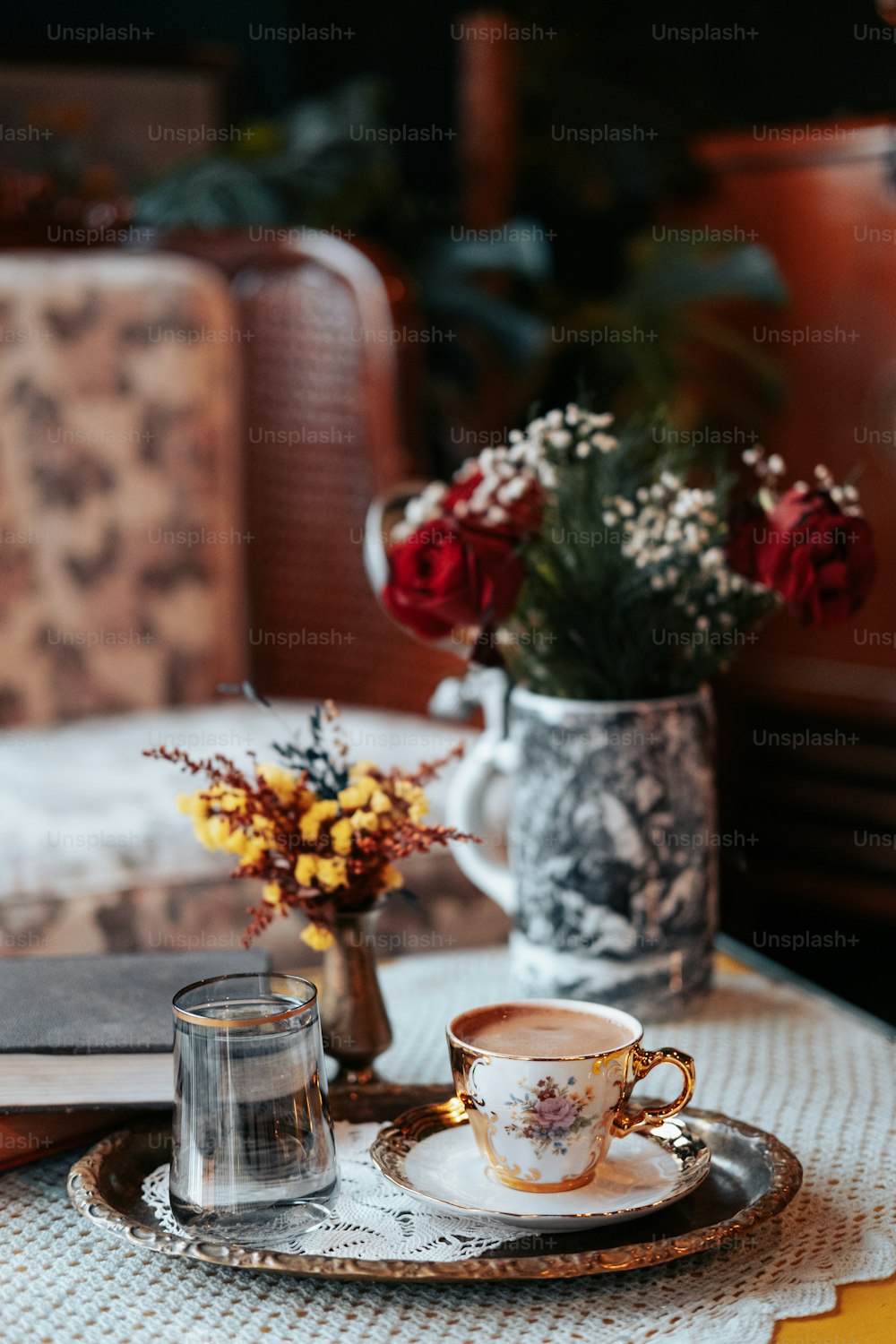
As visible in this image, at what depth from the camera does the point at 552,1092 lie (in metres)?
0.71

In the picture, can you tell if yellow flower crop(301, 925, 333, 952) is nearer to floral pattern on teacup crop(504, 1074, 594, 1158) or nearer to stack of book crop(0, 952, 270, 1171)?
stack of book crop(0, 952, 270, 1171)

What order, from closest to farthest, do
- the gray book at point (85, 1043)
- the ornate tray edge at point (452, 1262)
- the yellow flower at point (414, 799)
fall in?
the ornate tray edge at point (452, 1262) → the gray book at point (85, 1043) → the yellow flower at point (414, 799)

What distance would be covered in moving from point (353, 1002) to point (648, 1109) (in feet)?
0.81

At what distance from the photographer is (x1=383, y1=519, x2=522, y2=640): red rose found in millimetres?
982

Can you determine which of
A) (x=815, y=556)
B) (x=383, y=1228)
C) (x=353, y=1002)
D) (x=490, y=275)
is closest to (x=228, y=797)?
(x=353, y=1002)

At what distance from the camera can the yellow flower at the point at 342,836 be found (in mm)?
864

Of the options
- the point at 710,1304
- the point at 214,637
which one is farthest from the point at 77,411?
the point at 710,1304

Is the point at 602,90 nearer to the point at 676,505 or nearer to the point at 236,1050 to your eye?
the point at 676,505

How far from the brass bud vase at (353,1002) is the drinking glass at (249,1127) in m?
0.20

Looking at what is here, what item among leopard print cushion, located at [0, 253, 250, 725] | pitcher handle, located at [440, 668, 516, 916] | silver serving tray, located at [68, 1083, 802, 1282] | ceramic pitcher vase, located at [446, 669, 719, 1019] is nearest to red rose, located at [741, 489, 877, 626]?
ceramic pitcher vase, located at [446, 669, 719, 1019]

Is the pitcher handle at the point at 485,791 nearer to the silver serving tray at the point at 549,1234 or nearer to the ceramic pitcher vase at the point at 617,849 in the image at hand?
the ceramic pitcher vase at the point at 617,849

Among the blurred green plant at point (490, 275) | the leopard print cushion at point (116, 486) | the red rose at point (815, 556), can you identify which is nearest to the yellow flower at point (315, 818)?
the red rose at point (815, 556)

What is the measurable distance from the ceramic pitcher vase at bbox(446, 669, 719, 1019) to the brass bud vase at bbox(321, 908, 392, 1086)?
7.0 inches

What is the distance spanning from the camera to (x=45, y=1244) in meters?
0.75
